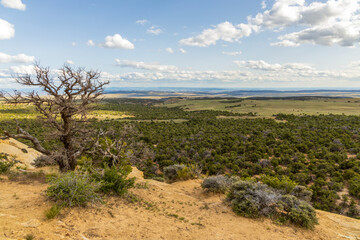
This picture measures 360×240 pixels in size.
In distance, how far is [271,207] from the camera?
827 centimetres

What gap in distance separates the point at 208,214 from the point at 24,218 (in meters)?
6.48

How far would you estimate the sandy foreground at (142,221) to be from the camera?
5.38 m

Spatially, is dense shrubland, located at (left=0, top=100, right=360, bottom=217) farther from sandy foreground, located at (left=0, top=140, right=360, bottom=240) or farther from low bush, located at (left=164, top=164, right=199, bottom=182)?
sandy foreground, located at (left=0, top=140, right=360, bottom=240)

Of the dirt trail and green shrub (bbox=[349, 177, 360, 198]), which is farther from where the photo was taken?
green shrub (bbox=[349, 177, 360, 198])

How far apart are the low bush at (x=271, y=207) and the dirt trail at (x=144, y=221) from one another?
347 millimetres

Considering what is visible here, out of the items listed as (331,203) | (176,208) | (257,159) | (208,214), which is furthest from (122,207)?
(257,159)

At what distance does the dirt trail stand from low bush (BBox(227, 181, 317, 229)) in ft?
1.14

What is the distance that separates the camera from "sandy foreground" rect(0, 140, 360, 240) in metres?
5.38

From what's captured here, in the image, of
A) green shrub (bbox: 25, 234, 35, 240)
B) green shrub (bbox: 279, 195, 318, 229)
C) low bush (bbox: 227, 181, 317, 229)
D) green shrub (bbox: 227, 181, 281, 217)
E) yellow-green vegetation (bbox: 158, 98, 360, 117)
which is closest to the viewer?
green shrub (bbox: 25, 234, 35, 240)

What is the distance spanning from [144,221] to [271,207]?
5501 millimetres

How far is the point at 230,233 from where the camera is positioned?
Answer: 267 inches

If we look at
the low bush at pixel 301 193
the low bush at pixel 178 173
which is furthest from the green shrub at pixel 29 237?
the low bush at pixel 301 193

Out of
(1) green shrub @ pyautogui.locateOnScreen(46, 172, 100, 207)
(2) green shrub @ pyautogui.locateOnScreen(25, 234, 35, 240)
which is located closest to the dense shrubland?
(1) green shrub @ pyautogui.locateOnScreen(46, 172, 100, 207)

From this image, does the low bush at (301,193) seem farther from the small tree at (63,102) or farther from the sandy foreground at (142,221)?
the small tree at (63,102)
